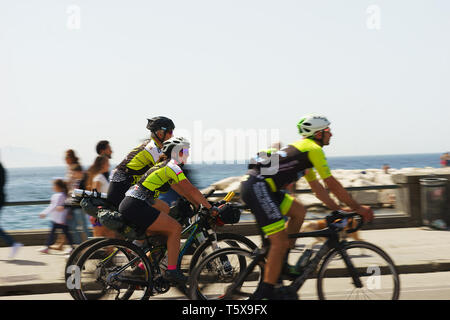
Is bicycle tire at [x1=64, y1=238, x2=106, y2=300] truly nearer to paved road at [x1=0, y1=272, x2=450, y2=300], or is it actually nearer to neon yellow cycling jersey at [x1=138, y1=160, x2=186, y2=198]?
neon yellow cycling jersey at [x1=138, y1=160, x2=186, y2=198]

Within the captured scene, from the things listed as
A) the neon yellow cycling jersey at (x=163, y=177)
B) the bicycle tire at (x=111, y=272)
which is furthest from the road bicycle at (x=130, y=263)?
the neon yellow cycling jersey at (x=163, y=177)

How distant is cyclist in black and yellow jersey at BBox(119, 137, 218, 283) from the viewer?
5.30 metres

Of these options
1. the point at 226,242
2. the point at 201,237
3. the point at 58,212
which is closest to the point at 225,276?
the point at 226,242

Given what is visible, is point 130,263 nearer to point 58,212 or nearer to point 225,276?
point 225,276

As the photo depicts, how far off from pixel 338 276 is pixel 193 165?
3377 millimetres

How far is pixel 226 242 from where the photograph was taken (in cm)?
563

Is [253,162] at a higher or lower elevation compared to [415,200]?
higher

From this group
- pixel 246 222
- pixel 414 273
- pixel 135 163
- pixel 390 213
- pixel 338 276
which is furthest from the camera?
pixel 390 213

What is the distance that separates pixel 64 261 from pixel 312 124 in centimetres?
477

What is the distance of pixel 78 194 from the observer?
5664 mm

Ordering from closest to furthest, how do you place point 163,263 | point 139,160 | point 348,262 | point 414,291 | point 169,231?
point 348,262 < point 169,231 < point 163,263 < point 414,291 < point 139,160

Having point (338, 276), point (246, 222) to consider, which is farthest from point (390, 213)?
point (338, 276)

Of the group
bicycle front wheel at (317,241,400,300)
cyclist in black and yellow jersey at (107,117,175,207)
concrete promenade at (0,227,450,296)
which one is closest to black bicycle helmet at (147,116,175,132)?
cyclist in black and yellow jersey at (107,117,175,207)
